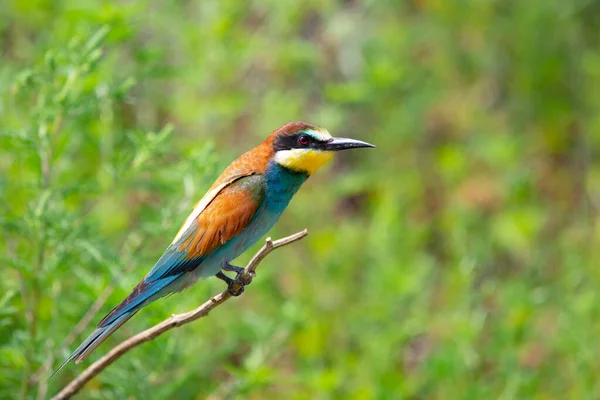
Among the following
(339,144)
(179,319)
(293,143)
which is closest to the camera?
(179,319)

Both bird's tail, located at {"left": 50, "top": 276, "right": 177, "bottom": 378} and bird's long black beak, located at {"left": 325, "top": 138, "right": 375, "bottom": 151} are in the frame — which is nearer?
bird's tail, located at {"left": 50, "top": 276, "right": 177, "bottom": 378}

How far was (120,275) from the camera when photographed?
2.61m

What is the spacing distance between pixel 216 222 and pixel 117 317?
0.39 meters

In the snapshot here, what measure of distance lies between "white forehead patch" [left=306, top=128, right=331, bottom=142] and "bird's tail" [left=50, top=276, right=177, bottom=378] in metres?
0.57

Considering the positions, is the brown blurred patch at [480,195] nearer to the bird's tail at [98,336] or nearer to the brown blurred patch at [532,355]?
the brown blurred patch at [532,355]

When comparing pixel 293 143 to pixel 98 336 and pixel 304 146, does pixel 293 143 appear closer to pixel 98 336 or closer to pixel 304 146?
pixel 304 146

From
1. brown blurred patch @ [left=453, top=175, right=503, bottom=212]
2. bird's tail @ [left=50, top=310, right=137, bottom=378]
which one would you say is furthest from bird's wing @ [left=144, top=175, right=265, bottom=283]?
brown blurred patch @ [left=453, top=175, right=503, bottom=212]

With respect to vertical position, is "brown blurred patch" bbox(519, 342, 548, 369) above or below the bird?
below

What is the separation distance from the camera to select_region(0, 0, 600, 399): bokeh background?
107 inches

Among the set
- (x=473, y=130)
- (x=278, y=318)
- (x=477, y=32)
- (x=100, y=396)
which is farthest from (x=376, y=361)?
(x=477, y=32)

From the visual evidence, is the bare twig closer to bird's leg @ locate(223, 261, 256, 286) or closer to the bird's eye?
bird's leg @ locate(223, 261, 256, 286)

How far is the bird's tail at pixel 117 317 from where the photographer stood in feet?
6.86

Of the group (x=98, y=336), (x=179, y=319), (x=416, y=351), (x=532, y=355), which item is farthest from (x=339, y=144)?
(x=532, y=355)

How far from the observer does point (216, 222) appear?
2.35m
